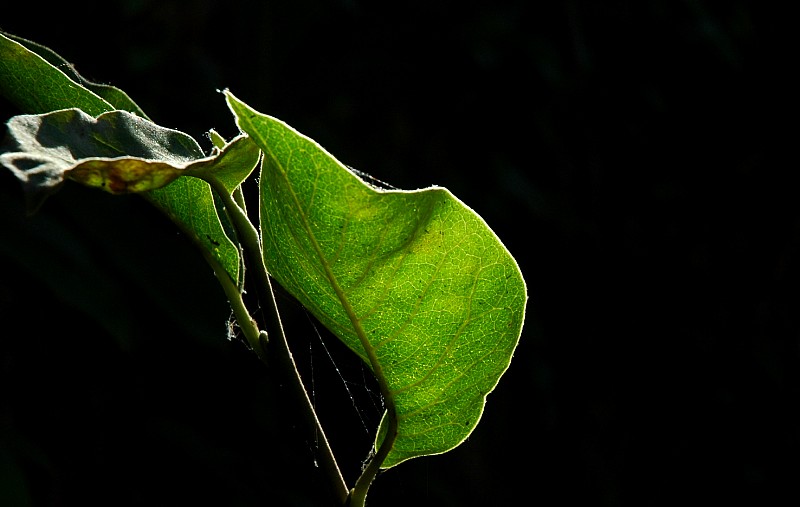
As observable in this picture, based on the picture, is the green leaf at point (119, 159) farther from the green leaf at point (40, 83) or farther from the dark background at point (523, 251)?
the dark background at point (523, 251)

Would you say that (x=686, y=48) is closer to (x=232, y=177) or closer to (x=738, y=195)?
(x=738, y=195)

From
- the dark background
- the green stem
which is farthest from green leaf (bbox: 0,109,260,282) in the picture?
the dark background

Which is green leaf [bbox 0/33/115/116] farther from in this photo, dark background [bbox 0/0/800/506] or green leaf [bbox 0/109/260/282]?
dark background [bbox 0/0/800/506]

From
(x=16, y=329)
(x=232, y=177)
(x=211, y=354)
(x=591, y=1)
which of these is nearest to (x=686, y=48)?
(x=591, y=1)

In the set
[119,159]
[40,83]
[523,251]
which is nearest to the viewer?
[119,159]

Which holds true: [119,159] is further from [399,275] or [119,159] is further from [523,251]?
[523,251]

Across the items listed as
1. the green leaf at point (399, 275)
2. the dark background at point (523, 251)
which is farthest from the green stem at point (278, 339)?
the dark background at point (523, 251)

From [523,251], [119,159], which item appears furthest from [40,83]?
[523,251]
